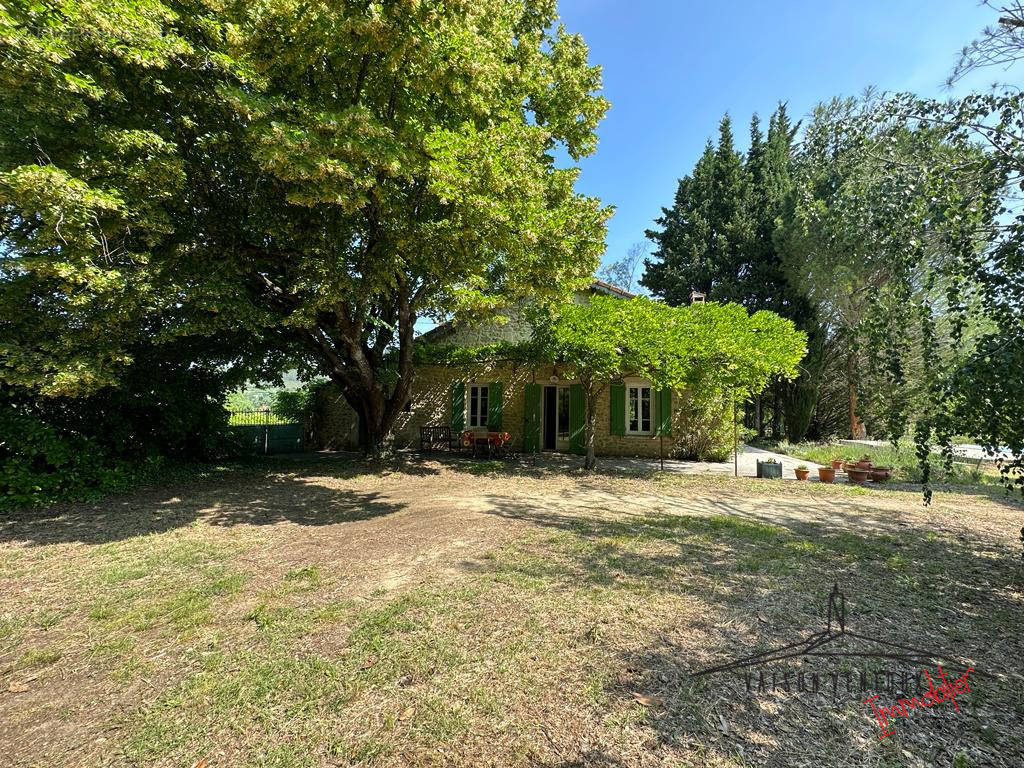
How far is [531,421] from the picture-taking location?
47.9 ft

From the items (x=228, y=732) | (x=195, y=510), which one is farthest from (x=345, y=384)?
(x=228, y=732)

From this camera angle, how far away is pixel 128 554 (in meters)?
5.14

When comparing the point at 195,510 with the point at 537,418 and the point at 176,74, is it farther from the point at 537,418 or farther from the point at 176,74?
the point at 537,418

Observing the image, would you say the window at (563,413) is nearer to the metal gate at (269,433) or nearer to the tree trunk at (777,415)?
the metal gate at (269,433)

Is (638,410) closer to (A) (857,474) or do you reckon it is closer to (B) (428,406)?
(A) (857,474)

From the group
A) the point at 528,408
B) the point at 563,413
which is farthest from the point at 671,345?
the point at 528,408

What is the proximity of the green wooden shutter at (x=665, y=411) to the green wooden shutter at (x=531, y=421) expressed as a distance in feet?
12.7

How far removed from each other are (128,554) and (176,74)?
6.87m

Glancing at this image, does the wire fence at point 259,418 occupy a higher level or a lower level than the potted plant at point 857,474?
higher

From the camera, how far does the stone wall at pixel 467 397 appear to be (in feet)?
46.2

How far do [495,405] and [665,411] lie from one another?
5.56 metres

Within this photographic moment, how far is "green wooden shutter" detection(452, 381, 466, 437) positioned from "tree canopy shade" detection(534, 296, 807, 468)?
4.88m

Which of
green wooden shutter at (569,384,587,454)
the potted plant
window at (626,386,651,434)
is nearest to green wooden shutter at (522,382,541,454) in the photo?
green wooden shutter at (569,384,587,454)

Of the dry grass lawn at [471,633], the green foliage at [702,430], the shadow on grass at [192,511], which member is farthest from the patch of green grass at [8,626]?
the green foliage at [702,430]
